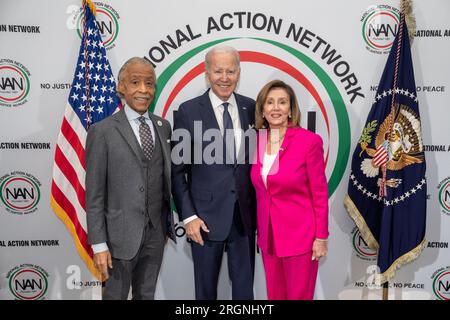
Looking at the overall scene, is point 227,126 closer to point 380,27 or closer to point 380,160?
point 380,160

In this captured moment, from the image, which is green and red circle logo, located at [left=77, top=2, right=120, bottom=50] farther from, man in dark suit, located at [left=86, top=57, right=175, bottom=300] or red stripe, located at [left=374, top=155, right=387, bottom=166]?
red stripe, located at [left=374, top=155, right=387, bottom=166]

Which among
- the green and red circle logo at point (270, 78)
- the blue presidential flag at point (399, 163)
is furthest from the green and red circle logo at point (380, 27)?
the green and red circle logo at point (270, 78)

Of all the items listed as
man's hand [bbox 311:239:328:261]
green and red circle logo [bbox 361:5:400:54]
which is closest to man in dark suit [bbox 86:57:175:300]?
man's hand [bbox 311:239:328:261]

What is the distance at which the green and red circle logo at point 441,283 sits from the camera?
3.07 metres

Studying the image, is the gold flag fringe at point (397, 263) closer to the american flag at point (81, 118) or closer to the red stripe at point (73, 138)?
the american flag at point (81, 118)

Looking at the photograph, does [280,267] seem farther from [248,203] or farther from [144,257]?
[144,257]

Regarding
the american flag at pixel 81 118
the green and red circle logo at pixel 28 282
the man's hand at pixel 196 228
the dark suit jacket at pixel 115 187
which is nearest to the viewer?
the dark suit jacket at pixel 115 187

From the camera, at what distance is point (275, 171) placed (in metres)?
2.10

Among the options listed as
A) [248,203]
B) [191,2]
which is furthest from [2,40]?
[248,203]

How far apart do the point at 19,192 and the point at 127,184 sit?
1522 millimetres

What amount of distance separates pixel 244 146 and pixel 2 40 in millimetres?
2197

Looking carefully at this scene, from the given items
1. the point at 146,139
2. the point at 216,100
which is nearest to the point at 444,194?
the point at 216,100

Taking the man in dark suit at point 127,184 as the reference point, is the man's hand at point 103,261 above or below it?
below

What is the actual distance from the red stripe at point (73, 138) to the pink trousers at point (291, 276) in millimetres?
1598
